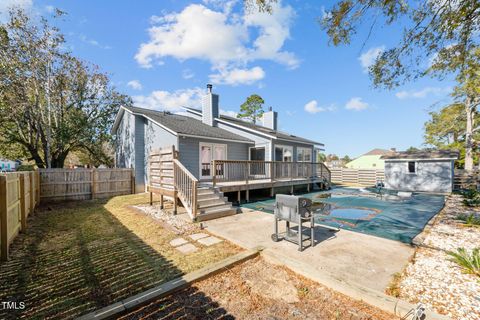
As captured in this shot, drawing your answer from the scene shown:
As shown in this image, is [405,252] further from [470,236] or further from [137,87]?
[137,87]

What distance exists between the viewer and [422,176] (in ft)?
49.3

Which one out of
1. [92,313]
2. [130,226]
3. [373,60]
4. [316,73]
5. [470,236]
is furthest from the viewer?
[316,73]

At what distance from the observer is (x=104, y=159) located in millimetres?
19516

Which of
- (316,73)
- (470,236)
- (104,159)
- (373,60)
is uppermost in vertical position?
(316,73)

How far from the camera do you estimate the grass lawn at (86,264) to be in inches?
108

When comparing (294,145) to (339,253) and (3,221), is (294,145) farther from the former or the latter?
(3,221)

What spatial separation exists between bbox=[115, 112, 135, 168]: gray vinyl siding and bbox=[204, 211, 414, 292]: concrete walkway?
9.88m

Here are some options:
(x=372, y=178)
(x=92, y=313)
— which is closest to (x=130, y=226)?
(x=92, y=313)

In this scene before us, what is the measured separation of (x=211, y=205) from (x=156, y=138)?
23.1 ft

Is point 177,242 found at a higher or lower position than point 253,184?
lower

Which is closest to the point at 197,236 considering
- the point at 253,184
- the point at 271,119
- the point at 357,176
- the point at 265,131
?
the point at 253,184

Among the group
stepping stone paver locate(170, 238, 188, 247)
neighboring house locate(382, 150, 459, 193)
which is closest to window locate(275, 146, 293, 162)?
neighboring house locate(382, 150, 459, 193)

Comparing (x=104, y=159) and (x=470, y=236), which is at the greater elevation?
(x=104, y=159)

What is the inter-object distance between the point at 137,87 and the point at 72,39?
5030 millimetres
